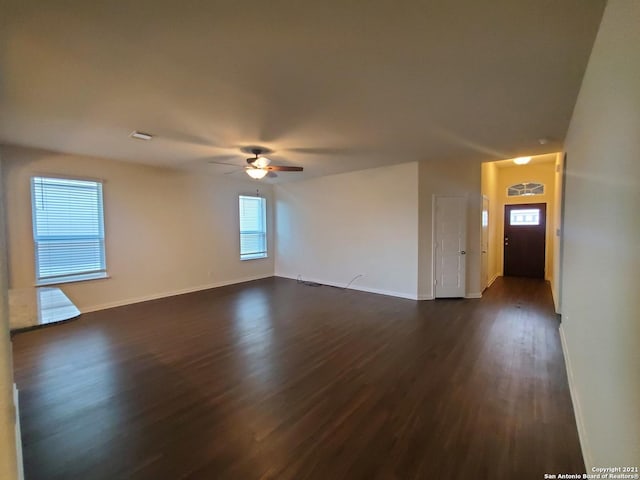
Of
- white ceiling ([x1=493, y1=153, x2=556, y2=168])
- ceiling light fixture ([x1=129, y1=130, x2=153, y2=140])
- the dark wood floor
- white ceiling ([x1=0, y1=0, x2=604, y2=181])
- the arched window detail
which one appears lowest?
the dark wood floor

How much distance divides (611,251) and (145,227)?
21.3ft

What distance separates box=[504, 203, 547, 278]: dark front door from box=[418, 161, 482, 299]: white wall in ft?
9.21

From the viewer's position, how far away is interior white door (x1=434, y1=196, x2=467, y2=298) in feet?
18.4

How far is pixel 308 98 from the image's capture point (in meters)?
2.83

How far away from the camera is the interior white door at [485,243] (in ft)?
19.8

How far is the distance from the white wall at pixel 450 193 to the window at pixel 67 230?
5842 mm

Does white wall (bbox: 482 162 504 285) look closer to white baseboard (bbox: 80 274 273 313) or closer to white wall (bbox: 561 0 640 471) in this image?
white wall (bbox: 561 0 640 471)

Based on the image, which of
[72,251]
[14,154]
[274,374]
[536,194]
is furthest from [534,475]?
[536,194]

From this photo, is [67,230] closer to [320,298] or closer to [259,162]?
[259,162]

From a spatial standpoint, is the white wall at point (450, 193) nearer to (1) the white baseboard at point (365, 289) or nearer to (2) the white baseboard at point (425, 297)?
(2) the white baseboard at point (425, 297)

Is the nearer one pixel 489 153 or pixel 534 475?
pixel 534 475

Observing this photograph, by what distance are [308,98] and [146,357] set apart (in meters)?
3.29

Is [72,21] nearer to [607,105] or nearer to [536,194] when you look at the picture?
[607,105]

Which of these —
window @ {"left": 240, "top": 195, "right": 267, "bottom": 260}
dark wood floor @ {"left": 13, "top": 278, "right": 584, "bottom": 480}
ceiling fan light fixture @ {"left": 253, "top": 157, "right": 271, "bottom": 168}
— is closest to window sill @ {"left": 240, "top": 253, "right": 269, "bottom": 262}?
window @ {"left": 240, "top": 195, "right": 267, "bottom": 260}
